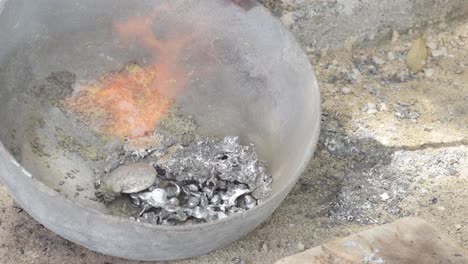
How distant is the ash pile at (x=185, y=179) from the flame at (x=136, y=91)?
9cm

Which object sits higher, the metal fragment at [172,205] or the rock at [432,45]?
the rock at [432,45]

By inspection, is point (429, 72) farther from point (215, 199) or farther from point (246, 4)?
point (215, 199)

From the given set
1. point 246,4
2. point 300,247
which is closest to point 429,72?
point 246,4

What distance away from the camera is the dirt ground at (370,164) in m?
2.59

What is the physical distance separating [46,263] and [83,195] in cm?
29

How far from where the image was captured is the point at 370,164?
9.78 ft

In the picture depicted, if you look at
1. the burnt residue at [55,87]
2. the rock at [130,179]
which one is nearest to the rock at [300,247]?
the rock at [130,179]

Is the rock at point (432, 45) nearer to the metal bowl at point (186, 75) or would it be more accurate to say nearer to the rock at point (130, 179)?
the metal bowl at point (186, 75)

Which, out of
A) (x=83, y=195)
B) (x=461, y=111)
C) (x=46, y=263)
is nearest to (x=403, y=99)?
(x=461, y=111)

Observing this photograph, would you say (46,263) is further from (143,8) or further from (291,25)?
(291,25)

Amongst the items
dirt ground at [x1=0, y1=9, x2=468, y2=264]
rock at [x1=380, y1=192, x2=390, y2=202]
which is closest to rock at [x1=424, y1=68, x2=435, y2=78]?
dirt ground at [x1=0, y1=9, x2=468, y2=264]

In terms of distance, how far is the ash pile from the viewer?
2592mm

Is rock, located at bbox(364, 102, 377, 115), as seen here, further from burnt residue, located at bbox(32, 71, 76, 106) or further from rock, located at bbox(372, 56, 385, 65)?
burnt residue, located at bbox(32, 71, 76, 106)

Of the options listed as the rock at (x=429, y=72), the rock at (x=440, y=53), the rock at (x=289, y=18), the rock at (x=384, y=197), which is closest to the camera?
the rock at (x=384, y=197)
